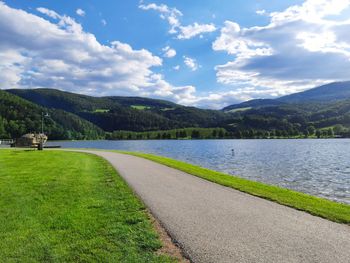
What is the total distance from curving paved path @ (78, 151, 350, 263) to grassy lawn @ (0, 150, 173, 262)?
33.2 inches

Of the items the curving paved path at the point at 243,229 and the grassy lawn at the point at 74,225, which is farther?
the grassy lawn at the point at 74,225

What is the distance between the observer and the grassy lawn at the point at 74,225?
7.62m

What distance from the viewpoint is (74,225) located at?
32.1 feet

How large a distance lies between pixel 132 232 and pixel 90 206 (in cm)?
369

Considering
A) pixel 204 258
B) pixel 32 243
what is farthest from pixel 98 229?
pixel 204 258

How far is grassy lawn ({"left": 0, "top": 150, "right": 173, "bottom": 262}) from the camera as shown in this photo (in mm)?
7625

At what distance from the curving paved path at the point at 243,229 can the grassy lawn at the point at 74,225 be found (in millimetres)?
843

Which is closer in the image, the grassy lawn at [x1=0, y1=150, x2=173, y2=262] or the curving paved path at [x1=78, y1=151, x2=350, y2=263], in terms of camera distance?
the curving paved path at [x1=78, y1=151, x2=350, y2=263]

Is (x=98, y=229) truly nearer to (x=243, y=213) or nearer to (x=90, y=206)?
(x=90, y=206)

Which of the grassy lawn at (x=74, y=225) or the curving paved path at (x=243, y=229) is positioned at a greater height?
the grassy lawn at (x=74, y=225)

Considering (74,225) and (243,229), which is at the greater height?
(74,225)

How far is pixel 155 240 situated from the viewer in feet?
27.9

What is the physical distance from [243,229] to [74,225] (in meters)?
4.82

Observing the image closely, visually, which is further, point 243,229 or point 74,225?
point 74,225
